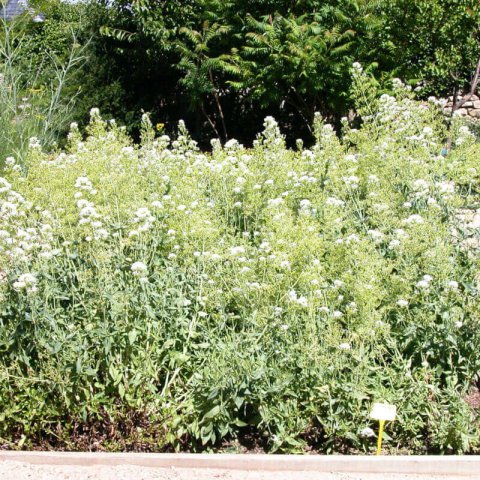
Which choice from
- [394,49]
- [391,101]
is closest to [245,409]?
[391,101]

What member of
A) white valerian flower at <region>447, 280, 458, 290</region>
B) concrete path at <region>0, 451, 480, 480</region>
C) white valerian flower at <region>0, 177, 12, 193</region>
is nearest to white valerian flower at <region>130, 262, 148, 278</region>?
concrete path at <region>0, 451, 480, 480</region>

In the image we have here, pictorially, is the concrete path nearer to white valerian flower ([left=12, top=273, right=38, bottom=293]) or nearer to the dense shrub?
the dense shrub

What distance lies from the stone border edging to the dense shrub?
114 millimetres

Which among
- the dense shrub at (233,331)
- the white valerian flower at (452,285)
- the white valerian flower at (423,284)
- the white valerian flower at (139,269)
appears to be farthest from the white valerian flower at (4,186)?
the white valerian flower at (452,285)

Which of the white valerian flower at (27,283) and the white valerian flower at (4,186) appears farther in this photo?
the white valerian flower at (4,186)

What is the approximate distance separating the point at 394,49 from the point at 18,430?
26.9 feet

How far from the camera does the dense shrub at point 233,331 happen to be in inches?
137

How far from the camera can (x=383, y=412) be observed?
3.26m

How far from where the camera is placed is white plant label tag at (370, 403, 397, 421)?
324 centimetres

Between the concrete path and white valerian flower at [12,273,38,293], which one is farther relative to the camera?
white valerian flower at [12,273,38,293]

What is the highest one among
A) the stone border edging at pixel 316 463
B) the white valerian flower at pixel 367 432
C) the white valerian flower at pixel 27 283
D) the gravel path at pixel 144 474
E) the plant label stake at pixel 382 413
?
the white valerian flower at pixel 27 283

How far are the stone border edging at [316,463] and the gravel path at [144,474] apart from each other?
2 cm

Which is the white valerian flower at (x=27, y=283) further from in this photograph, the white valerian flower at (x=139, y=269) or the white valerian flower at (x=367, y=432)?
the white valerian flower at (x=367, y=432)

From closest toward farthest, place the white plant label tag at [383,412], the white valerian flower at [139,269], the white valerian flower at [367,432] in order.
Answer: the white plant label tag at [383,412] < the white valerian flower at [367,432] < the white valerian flower at [139,269]
